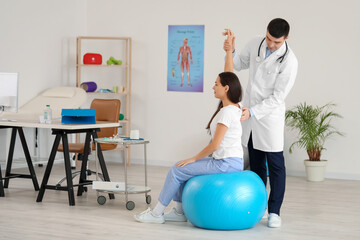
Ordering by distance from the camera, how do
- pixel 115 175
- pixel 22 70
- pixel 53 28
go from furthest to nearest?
1. pixel 53 28
2. pixel 22 70
3. pixel 115 175

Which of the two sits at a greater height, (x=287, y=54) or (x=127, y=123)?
(x=287, y=54)

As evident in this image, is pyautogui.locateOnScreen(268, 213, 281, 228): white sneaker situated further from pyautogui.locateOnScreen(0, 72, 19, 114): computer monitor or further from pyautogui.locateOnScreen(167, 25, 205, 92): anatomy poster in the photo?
pyautogui.locateOnScreen(167, 25, 205, 92): anatomy poster

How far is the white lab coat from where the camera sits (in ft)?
12.0

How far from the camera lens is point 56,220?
3.90m

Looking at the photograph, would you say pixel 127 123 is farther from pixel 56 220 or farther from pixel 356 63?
pixel 56 220

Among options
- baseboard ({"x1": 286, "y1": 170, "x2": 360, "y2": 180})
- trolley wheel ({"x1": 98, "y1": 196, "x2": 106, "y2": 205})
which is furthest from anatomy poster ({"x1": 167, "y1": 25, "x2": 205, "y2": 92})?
trolley wheel ({"x1": 98, "y1": 196, "x2": 106, "y2": 205})

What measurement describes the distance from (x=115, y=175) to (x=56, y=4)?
2263 mm

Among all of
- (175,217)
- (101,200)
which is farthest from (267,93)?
(101,200)

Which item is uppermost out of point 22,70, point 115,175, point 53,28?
point 53,28

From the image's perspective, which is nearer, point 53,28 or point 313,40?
point 313,40

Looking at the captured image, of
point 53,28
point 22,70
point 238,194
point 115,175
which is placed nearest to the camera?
point 238,194

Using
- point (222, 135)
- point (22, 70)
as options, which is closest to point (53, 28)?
point (22, 70)

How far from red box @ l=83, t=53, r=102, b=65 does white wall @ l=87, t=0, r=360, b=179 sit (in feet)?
1.37

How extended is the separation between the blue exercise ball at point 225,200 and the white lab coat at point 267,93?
28cm
